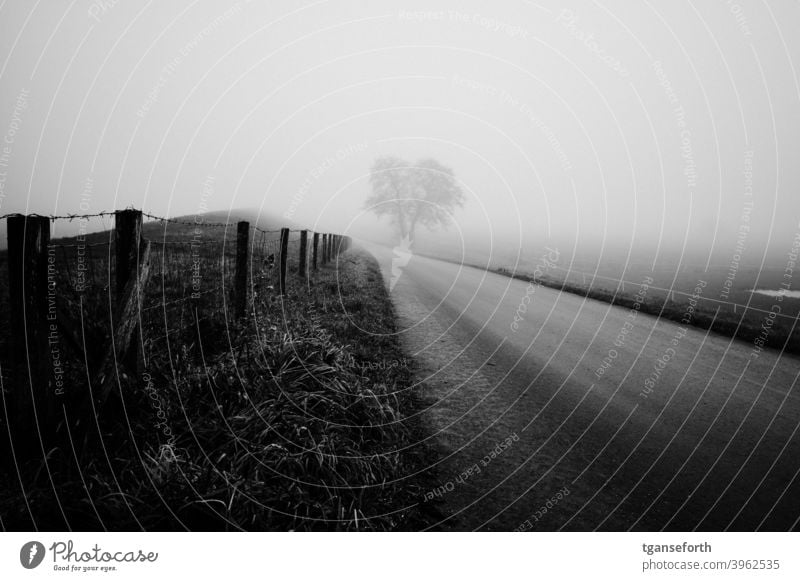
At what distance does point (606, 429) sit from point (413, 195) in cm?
5395

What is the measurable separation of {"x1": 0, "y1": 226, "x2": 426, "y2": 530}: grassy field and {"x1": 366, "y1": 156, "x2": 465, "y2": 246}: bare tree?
50113 millimetres

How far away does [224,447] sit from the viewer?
279 centimetres

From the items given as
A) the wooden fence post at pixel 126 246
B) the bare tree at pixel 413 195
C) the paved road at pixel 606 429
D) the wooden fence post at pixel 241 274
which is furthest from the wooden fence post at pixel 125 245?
the bare tree at pixel 413 195

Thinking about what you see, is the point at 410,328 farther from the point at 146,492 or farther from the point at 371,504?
the point at 146,492

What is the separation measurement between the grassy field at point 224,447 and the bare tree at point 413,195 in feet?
164

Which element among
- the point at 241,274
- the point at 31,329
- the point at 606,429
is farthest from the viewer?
the point at 241,274

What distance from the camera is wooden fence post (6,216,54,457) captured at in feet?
8.14

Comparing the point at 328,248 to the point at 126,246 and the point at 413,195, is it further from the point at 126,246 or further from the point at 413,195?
the point at 413,195

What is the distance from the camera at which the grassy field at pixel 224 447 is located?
7.58 ft

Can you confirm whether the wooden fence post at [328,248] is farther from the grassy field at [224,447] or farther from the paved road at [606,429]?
the grassy field at [224,447]

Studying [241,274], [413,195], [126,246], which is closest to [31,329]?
[126,246]

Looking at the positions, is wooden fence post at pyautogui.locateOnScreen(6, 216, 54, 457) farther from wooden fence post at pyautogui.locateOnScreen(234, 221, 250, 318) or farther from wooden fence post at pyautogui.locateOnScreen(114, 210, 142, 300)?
wooden fence post at pyautogui.locateOnScreen(234, 221, 250, 318)
